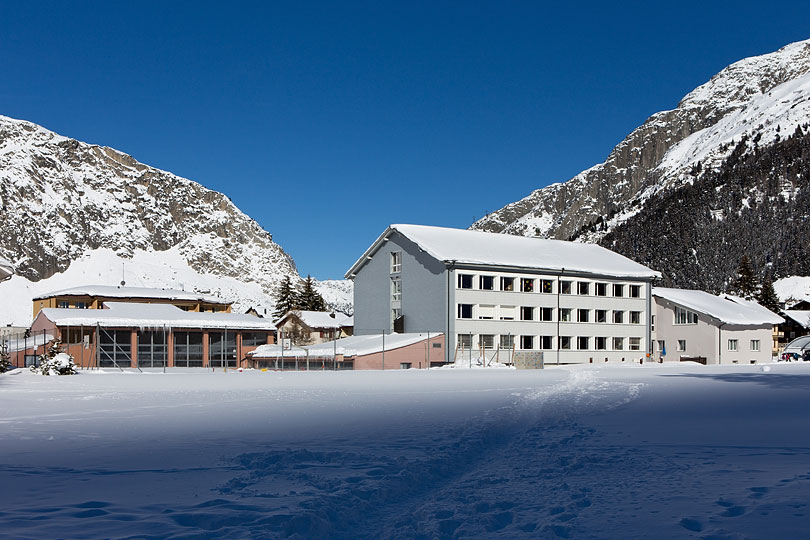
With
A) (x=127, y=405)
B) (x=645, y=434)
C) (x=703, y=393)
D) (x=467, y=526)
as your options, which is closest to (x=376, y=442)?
(x=645, y=434)

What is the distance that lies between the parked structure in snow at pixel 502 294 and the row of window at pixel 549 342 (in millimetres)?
84

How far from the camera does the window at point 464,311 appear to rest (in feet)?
199

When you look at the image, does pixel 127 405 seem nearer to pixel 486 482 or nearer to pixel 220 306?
pixel 486 482

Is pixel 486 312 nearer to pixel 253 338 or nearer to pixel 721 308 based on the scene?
pixel 253 338

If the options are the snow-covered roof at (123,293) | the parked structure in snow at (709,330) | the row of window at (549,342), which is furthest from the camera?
the snow-covered roof at (123,293)

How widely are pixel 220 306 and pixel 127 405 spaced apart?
85.4 metres

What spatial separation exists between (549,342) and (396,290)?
545 inches

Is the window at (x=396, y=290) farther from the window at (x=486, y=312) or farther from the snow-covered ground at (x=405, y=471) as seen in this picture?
the snow-covered ground at (x=405, y=471)

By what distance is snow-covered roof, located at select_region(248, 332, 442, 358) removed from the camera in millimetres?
55344

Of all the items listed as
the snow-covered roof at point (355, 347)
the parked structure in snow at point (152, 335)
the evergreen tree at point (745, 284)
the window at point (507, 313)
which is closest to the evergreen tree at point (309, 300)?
the parked structure in snow at point (152, 335)

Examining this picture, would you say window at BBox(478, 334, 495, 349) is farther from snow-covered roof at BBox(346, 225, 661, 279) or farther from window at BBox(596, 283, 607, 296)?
window at BBox(596, 283, 607, 296)

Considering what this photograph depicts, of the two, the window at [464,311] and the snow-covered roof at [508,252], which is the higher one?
the snow-covered roof at [508,252]

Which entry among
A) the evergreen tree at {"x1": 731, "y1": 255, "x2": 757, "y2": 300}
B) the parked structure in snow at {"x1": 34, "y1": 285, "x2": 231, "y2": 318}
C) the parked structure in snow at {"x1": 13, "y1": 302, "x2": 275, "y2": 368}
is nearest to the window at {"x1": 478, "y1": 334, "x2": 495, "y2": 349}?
the parked structure in snow at {"x1": 13, "y1": 302, "x2": 275, "y2": 368}

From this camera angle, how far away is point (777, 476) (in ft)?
30.5
